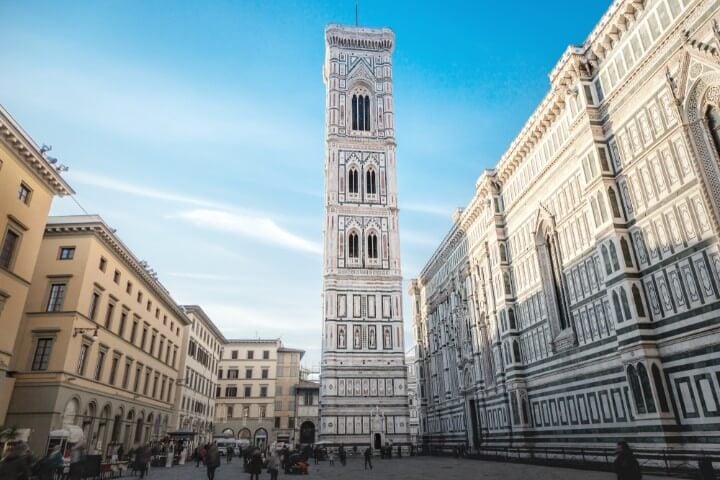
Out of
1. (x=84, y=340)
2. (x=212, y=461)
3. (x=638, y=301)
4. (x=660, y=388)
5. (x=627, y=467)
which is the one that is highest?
(x=84, y=340)

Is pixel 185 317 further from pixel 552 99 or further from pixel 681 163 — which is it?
pixel 681 163

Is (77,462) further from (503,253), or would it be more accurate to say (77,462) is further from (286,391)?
(286,391)

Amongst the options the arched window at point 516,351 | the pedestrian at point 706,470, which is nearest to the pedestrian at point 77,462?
the pedestrian at point 706,470

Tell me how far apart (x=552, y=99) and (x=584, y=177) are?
221 inches

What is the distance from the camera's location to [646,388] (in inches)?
706

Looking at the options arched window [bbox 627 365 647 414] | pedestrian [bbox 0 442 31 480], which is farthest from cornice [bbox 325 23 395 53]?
pedestrian [bbox 0 442 31 480]

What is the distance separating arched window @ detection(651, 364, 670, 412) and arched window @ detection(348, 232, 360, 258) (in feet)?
117

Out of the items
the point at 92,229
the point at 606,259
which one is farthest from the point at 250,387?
the point at 606,259

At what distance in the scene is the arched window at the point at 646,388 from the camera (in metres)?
17.7

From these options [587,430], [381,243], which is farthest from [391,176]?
[587,430]

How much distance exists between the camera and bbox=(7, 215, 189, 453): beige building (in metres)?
25.5

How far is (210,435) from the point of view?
62.8 meters

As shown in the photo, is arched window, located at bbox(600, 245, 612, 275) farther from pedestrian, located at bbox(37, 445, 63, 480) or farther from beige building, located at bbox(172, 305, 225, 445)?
beige building, located at bbox(172, 305, 225, 445)

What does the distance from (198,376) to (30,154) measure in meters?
38.6
